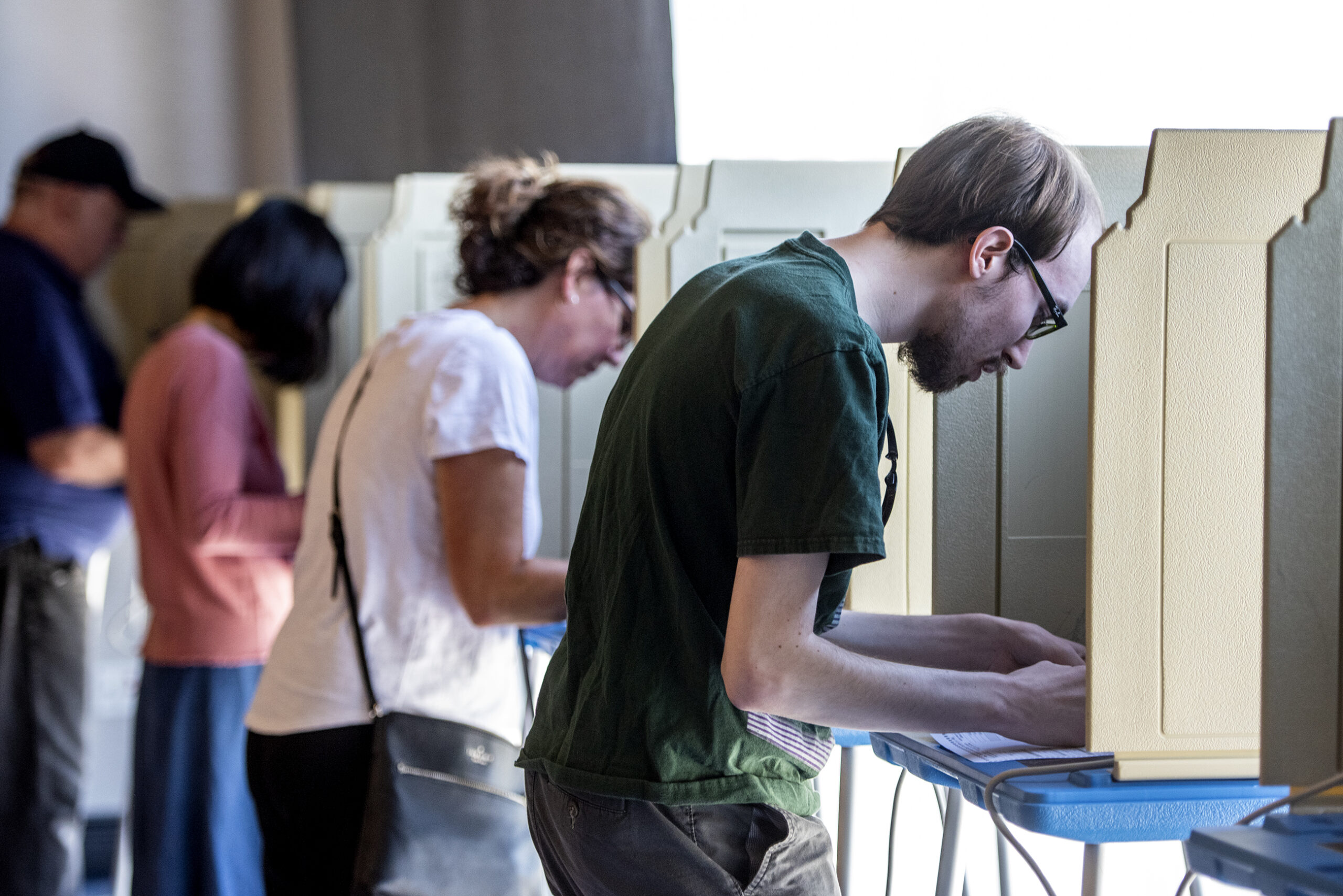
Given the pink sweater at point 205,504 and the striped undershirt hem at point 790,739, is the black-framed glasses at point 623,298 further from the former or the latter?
the striped undershirt hem at point 790,739

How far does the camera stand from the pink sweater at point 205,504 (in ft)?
5.91

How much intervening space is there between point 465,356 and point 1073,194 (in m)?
0.64

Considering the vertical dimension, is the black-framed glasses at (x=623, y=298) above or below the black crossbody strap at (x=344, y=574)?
above

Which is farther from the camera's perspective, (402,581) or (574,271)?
(574,271)

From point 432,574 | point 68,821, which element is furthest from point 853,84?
point 68,821

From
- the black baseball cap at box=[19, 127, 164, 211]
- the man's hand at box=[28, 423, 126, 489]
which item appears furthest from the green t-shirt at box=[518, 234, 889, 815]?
the black baseball cap at box=[19, 127, 164, 211]

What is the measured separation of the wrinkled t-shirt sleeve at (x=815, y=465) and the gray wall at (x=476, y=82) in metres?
2.03

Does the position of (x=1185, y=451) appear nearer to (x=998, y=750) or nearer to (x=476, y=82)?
(x=998, y=750)

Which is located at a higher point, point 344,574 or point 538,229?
point 538,229

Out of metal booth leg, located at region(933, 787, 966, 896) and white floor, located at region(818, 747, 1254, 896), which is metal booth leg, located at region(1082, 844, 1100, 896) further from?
white floor, located at region(818, 747, 1254, 896)

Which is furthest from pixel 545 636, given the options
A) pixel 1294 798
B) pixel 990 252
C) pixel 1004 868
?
pixel 1294 798

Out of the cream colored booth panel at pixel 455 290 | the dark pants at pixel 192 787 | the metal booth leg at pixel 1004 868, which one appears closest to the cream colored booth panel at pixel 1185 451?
the metal booth leg at pixel 1004 868

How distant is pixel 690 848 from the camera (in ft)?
2.59

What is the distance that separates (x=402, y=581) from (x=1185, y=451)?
76 centimetres
